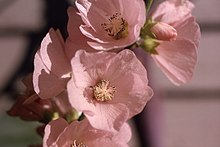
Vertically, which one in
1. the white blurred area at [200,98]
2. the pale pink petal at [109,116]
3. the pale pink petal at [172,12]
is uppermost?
the pale pink petal at [109,116]

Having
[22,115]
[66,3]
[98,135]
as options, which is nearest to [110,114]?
[98,135]

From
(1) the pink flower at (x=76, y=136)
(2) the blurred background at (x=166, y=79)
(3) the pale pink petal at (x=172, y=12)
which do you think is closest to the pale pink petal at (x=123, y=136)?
(1) the pink flower at (x=76, y=136)

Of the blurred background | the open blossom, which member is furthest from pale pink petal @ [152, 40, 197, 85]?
the blurred background

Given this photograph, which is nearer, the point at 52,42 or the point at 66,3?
the point at 52,42

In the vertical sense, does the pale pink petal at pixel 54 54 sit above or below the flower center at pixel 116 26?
above

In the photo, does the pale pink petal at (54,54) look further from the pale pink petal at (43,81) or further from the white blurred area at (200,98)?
the white blurred area at (200,98)

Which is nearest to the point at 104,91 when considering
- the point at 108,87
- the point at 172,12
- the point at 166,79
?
the point at 108,87

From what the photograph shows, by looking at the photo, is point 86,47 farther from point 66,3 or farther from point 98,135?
point 66,3

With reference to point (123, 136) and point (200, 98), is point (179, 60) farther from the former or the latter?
point (200, 98)
